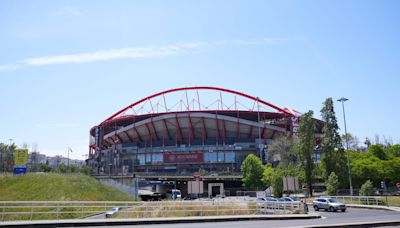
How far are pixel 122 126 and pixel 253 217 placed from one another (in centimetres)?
10835

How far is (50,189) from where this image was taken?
113 ft

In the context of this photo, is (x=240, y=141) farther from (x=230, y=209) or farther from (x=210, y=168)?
(x=230, y=209)

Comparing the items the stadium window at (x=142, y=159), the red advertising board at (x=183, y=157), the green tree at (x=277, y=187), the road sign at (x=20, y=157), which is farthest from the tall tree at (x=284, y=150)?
the road sign at (x=20, y=157)

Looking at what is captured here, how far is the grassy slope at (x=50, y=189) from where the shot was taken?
3281 cm

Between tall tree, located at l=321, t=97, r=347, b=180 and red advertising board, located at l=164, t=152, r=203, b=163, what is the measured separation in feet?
178

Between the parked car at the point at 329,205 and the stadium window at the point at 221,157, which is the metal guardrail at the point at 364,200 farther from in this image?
the stadium window at the point at 221,157

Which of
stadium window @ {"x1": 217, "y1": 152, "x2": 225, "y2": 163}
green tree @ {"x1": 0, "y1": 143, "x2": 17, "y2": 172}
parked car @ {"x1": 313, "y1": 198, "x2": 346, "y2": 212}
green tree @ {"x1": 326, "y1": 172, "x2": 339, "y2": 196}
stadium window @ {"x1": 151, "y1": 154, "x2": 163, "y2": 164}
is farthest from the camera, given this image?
stadium window @ {"x1": 151, "y1": 154, "x2": 163, "y2": 164}

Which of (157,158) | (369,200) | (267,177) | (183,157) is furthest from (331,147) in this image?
(157,158)

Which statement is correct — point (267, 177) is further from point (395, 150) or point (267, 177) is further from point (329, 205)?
point (329, 205)

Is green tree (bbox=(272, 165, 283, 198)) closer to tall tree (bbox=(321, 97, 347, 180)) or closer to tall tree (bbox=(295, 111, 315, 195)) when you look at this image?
tall tree (bbox=(295, 111, 315, 195))

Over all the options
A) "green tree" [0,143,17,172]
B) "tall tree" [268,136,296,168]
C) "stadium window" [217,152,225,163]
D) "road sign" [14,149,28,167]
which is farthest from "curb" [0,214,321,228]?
"green tree" [0,143,17,172]

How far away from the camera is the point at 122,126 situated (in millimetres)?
125562

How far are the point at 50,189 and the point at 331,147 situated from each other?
140ft

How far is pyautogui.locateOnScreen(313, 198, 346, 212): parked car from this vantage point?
3272 cm
